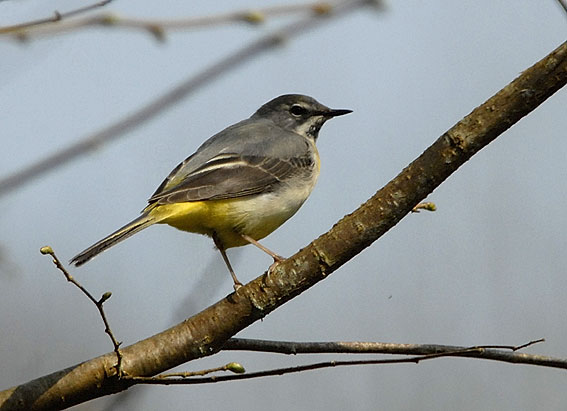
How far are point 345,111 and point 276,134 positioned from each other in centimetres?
72

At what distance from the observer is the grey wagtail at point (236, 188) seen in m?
5.22

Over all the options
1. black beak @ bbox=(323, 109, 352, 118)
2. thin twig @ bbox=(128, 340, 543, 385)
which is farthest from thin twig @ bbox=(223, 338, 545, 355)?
black beak @ bbox=(323, 109, 352, 118)

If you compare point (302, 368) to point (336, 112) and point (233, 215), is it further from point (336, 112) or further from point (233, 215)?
point (336, 112)

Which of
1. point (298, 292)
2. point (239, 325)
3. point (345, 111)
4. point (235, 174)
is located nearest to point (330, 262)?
point (298, 292)

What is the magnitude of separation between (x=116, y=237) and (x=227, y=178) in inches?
43.2

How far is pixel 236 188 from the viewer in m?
5.56

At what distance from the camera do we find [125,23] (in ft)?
10.1

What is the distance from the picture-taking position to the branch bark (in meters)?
3.32

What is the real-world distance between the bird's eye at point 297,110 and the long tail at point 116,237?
2.41 m

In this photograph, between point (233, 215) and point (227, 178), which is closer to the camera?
point (233, 215)

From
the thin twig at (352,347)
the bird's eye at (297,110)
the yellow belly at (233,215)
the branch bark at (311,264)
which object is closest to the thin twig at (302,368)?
the thin twig at (352,347)

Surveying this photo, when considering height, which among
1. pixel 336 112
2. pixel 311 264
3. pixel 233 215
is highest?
pixel 336 112

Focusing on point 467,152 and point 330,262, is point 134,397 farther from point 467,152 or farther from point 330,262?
point 467,152

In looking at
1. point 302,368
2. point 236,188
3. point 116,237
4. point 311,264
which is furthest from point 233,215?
point 302,368
